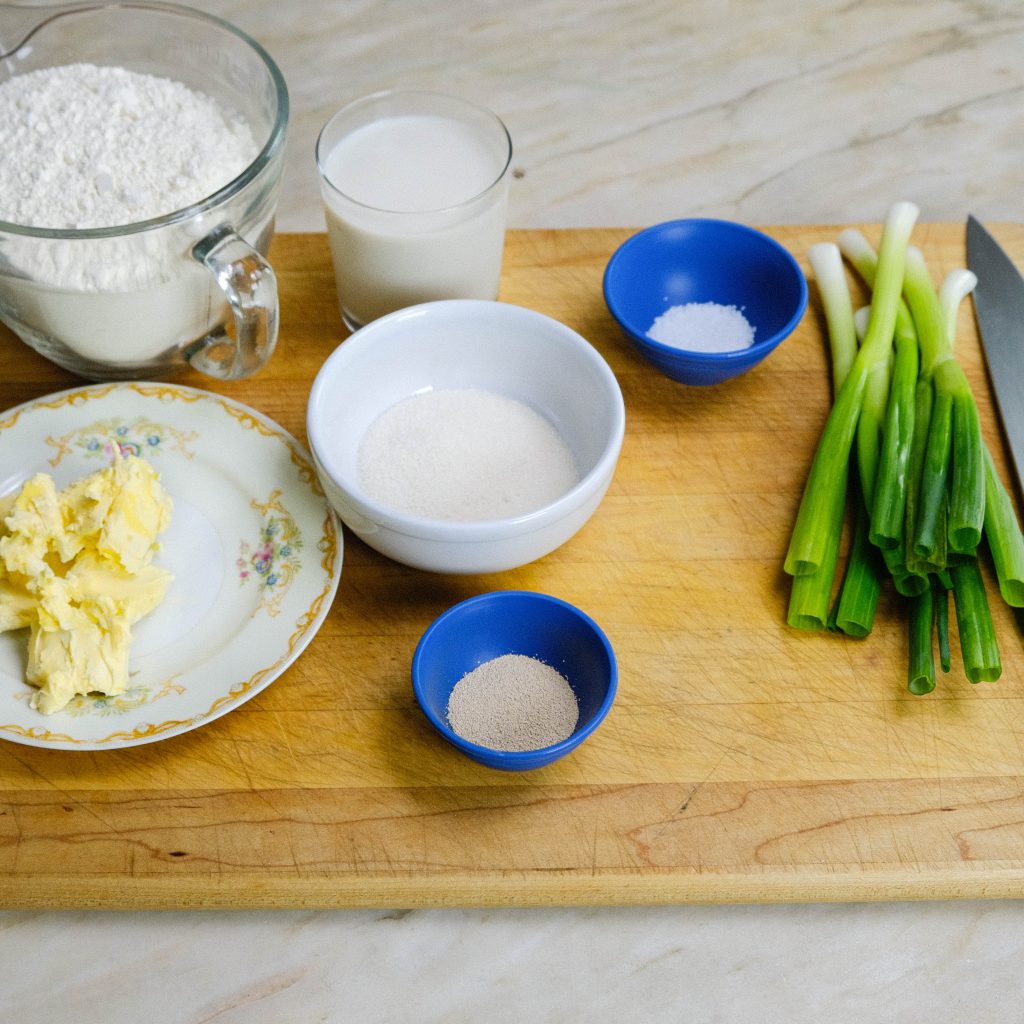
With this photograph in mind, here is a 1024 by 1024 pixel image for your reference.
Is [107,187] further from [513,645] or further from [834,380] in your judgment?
[834,380]

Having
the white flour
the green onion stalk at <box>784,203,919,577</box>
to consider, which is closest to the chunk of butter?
the white flour

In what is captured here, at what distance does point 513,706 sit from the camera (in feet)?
4.00

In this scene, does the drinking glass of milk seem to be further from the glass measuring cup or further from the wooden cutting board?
the wooden cutting board

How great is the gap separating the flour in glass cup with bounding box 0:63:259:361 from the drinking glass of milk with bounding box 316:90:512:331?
0.14 meters

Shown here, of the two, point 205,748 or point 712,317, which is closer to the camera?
point 205,748

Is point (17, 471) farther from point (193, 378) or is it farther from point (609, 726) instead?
point (609, 726)

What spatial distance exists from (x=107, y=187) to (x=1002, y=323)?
3.96 feet

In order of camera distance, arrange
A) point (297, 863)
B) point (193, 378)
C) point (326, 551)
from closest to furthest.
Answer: point (297, 863) → point (326, 551) → point (193, 378)

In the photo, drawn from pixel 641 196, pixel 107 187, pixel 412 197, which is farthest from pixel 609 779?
pixel 641 196

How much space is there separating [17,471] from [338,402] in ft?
1.34

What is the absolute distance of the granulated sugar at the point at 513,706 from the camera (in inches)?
47.2

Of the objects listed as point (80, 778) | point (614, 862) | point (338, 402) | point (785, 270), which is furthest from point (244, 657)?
point (785, 270)

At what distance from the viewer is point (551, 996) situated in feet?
3.98

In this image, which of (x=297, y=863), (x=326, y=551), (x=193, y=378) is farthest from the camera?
(x=193, y=378)
